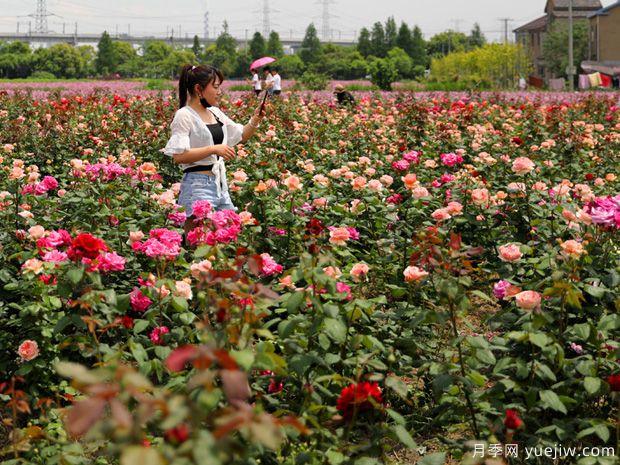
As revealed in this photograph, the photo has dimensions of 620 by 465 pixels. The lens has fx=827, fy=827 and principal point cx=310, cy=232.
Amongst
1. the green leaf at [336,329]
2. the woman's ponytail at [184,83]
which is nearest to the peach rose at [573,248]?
the green leaf at [336,329]

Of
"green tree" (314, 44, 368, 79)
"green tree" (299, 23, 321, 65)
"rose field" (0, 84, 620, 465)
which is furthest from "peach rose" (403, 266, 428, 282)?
"green tree" (299, 23, 321, 65)

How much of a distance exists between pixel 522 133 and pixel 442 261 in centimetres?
739

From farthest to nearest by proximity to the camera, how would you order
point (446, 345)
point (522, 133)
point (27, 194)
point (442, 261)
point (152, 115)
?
point (152, 115) < point (522, 133) < point (27, 194) < point (446, 345) < point (442, 261)

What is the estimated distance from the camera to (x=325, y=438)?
102 inches

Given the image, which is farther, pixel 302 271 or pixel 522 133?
pixel 522 133

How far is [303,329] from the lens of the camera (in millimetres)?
3068

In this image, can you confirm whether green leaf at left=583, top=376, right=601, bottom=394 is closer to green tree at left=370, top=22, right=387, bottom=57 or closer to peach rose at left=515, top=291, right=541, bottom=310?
peach rose at left=515, top=291, right=541, bottom=310

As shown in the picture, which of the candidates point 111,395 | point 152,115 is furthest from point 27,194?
point 152,115

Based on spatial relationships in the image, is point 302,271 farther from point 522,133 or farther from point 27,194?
point 522,133

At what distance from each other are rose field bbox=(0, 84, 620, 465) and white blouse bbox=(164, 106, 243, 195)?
0.44 feet

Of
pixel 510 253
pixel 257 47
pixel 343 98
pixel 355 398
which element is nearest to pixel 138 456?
pixel 355 398

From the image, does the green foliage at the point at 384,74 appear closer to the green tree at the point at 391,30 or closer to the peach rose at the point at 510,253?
the peach rose at the point at 510,253

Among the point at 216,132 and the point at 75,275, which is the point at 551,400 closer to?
the point at 75,275

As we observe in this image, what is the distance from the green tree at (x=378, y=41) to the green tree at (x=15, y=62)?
41928 millimetres
